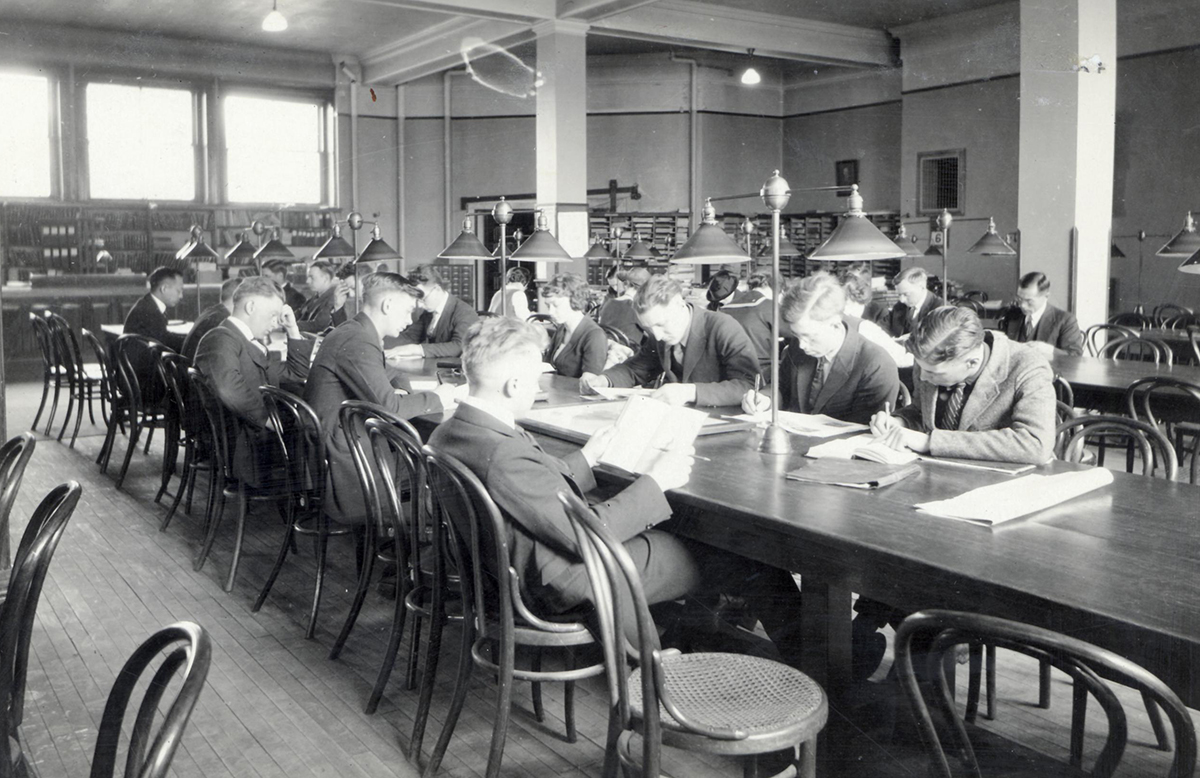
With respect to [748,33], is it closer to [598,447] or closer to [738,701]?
[598,447]

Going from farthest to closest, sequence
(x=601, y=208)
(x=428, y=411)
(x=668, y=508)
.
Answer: (x=601, y=208)
(x=428, y=411)
(x=668, y=508)

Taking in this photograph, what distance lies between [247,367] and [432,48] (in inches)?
331

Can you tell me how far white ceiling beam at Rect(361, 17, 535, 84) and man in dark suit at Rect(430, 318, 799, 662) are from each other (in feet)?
28.4

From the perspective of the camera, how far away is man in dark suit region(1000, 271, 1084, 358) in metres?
5.84

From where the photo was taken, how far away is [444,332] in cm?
603

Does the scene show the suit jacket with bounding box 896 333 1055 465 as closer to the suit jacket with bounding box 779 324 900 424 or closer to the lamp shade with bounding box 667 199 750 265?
the suit jacket with bounding box 779 324 900 424

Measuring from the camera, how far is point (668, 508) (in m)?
2.25

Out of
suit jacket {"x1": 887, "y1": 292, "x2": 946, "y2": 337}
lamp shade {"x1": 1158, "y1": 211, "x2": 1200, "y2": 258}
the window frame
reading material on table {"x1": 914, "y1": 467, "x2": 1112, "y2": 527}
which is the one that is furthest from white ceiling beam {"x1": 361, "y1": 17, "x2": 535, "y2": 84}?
reading material on table {"x1": 914, "y1": 467, "x2": 1112, "y2": 527}

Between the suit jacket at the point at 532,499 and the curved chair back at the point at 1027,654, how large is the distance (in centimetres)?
78

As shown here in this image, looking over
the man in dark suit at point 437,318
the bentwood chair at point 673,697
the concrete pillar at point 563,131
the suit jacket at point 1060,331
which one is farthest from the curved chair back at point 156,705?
the concrete pillar at point 563,131

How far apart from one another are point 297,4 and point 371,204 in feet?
11.0

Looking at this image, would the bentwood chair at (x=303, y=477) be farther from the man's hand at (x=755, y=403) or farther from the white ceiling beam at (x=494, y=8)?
the white ceiling beam at (x=494, y=8)

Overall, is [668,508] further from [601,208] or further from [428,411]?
[601,208]

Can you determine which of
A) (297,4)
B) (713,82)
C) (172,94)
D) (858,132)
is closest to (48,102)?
(172,94)
